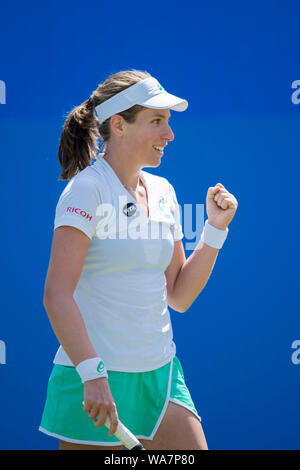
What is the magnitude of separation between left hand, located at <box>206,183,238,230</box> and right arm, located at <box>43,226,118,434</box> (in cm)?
47

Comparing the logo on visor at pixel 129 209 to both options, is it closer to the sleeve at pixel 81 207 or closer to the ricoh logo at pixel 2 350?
the sleeve at pixel 81 207

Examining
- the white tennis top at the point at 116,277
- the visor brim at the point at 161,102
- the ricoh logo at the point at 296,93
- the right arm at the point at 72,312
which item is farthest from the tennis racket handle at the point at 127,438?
the ricoh logo at the point at 296,93

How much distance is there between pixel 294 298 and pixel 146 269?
1.50 meters

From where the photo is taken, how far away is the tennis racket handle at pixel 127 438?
5.37ft

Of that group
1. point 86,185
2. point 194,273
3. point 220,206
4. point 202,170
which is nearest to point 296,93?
point 202,170

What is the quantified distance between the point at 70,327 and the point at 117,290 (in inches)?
7.7

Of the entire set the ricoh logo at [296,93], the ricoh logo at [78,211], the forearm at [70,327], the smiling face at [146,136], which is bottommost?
the forearm at [70,327]

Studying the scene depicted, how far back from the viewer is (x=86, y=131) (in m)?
2.03

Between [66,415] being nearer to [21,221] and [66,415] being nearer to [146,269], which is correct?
[146,269]

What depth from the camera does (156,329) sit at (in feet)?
6.03

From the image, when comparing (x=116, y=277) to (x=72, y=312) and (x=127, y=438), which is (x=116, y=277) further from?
(x=127, y=438)

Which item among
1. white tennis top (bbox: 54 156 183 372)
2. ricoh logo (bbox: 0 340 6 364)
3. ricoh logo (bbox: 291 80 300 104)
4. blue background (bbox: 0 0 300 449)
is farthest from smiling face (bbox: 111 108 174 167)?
ricoh logo (bbox: 0 340 6 364)

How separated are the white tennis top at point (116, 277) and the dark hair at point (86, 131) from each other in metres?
0.16
